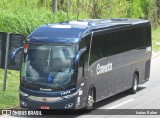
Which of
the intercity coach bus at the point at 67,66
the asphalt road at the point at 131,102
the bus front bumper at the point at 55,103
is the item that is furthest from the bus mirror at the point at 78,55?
the asphalt road at the point at 131,102

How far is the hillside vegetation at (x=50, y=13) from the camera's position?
2363cm

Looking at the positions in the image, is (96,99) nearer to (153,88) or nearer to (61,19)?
(153,88)

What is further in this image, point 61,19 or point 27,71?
point 61,19

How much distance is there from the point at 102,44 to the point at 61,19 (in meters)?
10.8

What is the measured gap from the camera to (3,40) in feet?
68.6

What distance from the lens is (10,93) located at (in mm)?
20562

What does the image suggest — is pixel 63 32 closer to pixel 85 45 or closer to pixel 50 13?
pixel 85 45

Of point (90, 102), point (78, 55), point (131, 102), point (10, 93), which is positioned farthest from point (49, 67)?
point (131, 102)

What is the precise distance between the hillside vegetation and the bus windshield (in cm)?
180

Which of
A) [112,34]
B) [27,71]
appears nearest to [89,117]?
[27,71]

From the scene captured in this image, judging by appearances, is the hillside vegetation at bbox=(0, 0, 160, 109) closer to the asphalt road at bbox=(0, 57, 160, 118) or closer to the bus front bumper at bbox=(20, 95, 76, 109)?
the bus front bumper at bbox=(20, 95, 76, 109)

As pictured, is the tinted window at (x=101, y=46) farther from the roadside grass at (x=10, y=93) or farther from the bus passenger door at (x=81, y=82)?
the roadside grass at (x=10, y=93)

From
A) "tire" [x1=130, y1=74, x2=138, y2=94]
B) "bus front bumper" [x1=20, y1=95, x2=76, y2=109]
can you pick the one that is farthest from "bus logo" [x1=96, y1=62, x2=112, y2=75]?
"tire" [x1=130, y1=74, x2=138, y2=94]

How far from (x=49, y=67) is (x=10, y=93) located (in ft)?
12.0
